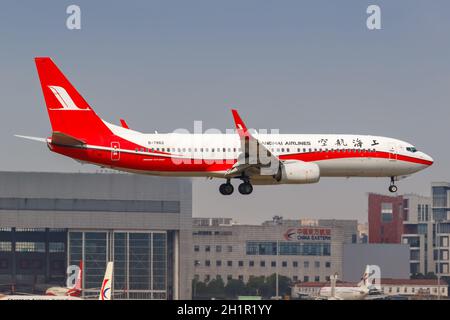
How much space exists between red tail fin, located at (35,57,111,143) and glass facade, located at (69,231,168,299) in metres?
71.3

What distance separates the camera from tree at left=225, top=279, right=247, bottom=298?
14550 centimetres

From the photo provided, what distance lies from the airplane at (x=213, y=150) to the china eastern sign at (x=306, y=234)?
98.7 metres

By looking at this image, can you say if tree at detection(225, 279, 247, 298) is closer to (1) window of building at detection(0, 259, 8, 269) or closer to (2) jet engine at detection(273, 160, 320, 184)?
(1) window of building at detection(0, 259, 8, 269)

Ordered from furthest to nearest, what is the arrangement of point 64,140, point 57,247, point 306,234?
point 306,234 → point 57,247 → point 64,140

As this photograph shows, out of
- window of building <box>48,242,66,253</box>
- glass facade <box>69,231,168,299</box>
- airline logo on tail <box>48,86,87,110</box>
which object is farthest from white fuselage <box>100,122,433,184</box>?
window of building <box>48,242,66,253</box>

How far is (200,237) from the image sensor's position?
169m

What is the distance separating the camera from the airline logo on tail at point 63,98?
244 feet

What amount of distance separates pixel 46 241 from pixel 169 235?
61.9 ft

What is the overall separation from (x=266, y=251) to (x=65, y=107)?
99.6 metres

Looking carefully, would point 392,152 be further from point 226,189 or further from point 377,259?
point 377,259

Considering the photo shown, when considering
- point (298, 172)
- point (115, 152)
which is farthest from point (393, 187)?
point (115, 152)

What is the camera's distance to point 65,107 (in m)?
74.3
